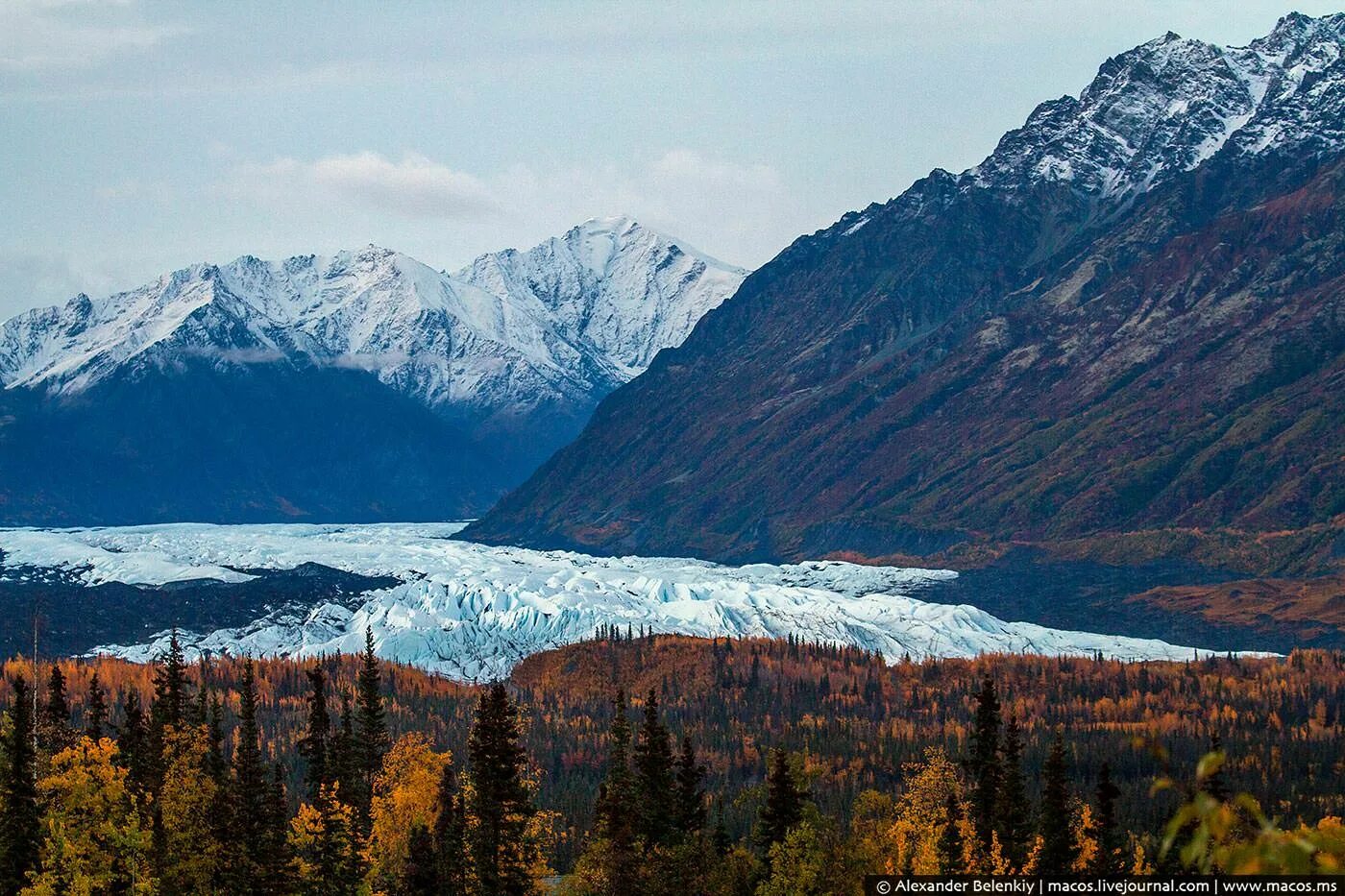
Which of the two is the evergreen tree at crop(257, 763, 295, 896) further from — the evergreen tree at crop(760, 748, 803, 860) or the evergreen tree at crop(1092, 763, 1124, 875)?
the evergreen tree at crop(1092, 763, 1124, 875)

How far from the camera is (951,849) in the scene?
78.1 metres

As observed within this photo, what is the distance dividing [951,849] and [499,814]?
22.9 metres

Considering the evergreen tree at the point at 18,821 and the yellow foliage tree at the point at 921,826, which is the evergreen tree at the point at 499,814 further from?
the evergreen tree at the point at 18,821

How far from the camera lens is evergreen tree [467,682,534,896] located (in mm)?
81188

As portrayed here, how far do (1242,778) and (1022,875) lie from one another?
10653 cm

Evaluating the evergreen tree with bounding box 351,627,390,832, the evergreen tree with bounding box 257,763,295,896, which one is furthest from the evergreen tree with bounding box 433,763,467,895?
the evergreen tree with bounding box 257,763,295,896

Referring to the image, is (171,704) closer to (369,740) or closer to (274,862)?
(369,740)

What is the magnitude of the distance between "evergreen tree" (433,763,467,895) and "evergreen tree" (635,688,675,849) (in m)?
9.90

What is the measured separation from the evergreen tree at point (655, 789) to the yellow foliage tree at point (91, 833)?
26514 millimetres

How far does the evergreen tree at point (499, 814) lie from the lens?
8119cm

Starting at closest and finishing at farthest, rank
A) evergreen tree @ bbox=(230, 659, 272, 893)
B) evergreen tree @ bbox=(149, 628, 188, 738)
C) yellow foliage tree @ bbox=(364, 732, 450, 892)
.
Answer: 1. evergreen tree @ bbox=(230, 659, 272, 893)
2. yellow foliage tree @ bbox=(364, 732, 450, 892)
3. evergreen tree @ bbox=(149, 628, 188, 738)

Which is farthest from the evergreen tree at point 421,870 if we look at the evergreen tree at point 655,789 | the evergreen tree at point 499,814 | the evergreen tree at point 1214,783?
the evergreen tree at point 1214,783

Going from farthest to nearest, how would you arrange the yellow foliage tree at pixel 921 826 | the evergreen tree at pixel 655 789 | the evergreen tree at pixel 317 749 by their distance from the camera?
the evergreen tree at pixel 317 749 → the evergreen tree at pixel 655 789 → the yellow foliage tree at pixel 921 826

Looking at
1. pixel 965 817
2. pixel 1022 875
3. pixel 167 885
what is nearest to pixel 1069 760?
pixel 965 817
